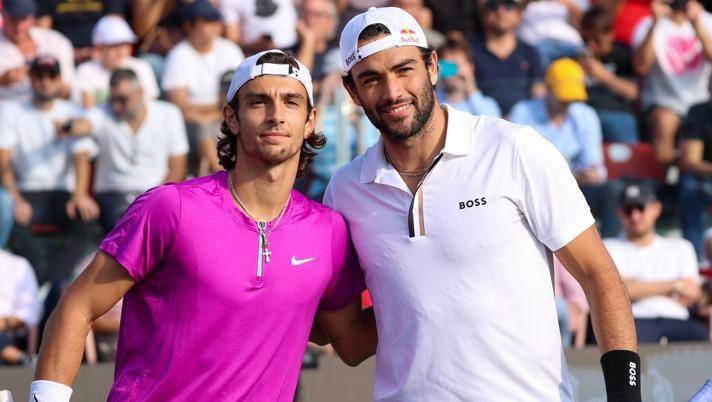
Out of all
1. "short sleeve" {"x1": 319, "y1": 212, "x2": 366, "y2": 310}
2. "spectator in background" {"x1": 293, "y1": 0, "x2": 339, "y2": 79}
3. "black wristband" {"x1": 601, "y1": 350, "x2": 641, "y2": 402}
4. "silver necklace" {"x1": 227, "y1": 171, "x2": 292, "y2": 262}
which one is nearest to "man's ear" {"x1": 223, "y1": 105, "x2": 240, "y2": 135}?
"silver necklace" {"x1": 227, "y1": 171, "x2": 292, "y2": 262}

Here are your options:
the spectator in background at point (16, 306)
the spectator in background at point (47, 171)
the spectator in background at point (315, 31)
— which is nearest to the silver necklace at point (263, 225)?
the spectator in background at point (16, 306)

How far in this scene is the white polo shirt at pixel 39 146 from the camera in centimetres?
880

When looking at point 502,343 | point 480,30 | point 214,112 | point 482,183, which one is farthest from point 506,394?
point 480,30

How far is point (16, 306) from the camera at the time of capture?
8.23m

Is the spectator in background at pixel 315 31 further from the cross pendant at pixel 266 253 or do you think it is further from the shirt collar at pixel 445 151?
the cross pendant at pixel 266 253

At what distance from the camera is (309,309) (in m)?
4.31

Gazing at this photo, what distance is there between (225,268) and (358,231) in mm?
529

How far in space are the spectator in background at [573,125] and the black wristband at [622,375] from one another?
5.28 metres

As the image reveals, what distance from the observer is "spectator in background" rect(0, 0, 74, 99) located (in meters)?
9.23

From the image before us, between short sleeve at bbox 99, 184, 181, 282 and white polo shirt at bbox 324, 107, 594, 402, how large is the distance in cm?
75

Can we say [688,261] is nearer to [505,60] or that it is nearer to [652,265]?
[652,265]

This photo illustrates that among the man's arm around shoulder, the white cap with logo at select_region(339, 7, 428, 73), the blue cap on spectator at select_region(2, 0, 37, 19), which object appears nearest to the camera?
the white cap with logo at select_region(339, 7, 428, 73)

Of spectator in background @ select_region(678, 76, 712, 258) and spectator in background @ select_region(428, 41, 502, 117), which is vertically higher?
spectator in background @ select_region(428, 41, 502, 117)

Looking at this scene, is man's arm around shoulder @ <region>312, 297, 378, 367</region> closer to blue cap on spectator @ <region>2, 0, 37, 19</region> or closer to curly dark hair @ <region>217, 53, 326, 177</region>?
curly dark hair @ <region>217, 53, 326, 177</region>
